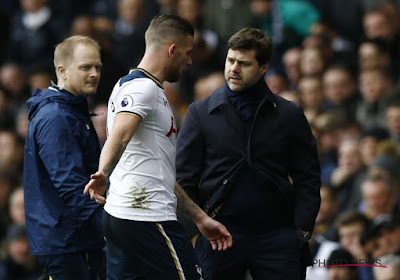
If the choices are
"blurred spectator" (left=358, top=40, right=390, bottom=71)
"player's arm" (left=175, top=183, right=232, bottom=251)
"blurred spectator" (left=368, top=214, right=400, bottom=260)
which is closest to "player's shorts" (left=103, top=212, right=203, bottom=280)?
"player's arm" (left=175, top=183, right=232, bottom=251)

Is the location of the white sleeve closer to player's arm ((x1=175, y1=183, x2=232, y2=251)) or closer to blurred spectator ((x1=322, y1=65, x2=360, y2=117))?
player's arm ((x1=175, y1=183, x2=232, y2=251))

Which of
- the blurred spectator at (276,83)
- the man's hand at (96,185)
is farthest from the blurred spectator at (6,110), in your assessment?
the man's hand at (96,185)

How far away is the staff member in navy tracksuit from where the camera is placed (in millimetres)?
6441

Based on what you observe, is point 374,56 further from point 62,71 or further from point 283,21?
point 62,71

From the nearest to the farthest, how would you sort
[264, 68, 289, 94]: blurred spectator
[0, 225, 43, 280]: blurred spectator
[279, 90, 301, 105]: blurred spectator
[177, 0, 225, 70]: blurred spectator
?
[0, 225, 43, 280]: blurred spectator
[279, 90, 301, 105]: blurred spectator
[264, 68, 289, 94]: blurred spectator
[177, 0, 225, 70]: blurred spectator

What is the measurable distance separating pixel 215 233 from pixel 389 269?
2.16 m

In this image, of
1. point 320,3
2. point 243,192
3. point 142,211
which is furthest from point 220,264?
point 320,3

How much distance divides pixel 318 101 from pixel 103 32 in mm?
3537

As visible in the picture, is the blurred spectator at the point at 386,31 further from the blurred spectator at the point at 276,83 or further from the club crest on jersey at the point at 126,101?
the club crest on jersey at the point at 126,101

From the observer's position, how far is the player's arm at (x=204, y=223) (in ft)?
20.9

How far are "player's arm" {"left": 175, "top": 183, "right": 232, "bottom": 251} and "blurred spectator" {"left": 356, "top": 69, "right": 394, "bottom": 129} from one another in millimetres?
4821

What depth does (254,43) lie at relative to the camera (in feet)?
22.4

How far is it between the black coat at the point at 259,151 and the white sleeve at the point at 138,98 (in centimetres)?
97

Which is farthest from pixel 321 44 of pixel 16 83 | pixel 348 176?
pixel 16 83
